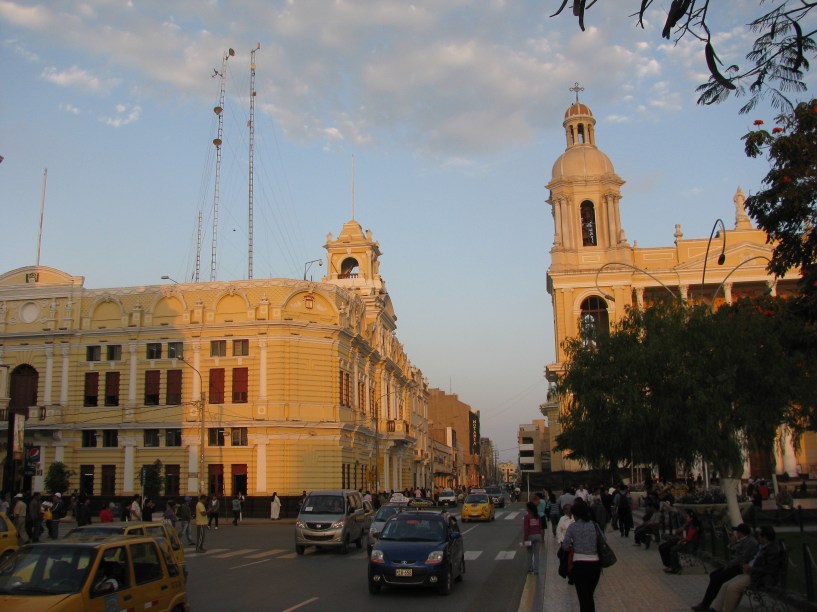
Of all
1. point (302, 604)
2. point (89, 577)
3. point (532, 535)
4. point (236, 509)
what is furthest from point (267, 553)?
point (89, 577)

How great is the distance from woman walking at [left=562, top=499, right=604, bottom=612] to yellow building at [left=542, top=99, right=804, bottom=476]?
176ft

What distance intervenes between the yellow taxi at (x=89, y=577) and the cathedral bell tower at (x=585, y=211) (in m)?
59.5

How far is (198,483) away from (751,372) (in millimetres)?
34991

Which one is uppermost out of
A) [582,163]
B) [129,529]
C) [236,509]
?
[582,163]

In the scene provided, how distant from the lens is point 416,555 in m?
15.7

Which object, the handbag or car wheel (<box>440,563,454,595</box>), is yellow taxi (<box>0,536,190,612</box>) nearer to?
the handbag

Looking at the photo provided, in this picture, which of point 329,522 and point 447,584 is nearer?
point 447,584

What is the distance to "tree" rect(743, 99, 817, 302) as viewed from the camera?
39.2ft

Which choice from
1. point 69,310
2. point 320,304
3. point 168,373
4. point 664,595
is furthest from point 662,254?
point 664,595

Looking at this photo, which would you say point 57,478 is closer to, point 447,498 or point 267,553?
point 447,498

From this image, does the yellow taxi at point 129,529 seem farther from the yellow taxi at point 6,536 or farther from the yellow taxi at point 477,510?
the yellow taxi at point 477,510

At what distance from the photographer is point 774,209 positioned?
12.5 m

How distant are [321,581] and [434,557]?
347 cm

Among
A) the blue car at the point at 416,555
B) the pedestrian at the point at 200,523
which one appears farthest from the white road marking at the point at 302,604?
the pedestrian at the point at 200,523
